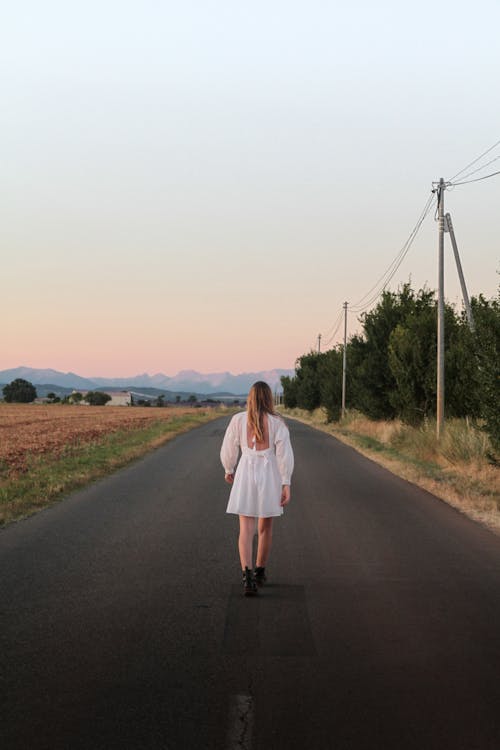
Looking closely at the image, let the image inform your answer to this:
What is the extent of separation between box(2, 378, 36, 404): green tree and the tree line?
12681 cm

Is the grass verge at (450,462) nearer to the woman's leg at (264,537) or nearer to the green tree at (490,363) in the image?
the green tree at (490,363)

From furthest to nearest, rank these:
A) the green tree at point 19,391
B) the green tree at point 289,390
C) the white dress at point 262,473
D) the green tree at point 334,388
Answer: the green tree at point 19,391 → the green tree at point 289,390 → the green tree at point 334,388 → the white dress at point 262,473

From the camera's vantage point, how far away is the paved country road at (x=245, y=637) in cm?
416

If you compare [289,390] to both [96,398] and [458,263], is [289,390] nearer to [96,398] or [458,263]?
[458,263]

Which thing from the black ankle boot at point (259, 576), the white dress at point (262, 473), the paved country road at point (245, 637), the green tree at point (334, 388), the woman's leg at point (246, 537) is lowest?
the paved country road at point (245, 637)

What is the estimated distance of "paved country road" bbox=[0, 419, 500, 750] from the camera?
416cm

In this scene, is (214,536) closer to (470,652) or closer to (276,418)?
(276,418)

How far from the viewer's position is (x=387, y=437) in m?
28.5

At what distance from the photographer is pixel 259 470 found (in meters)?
7.23

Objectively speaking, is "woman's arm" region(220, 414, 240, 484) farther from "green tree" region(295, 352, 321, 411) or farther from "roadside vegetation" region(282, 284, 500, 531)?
"green tree" region(295, 352, 321, 411)

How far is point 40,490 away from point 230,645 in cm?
942

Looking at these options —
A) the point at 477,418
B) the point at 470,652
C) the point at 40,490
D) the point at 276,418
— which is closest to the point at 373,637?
the point at 470,652

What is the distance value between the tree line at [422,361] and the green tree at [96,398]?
136237 mm

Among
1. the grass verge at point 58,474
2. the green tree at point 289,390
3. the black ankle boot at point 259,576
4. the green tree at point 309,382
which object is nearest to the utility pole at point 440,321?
the grass verge at point 58,474
